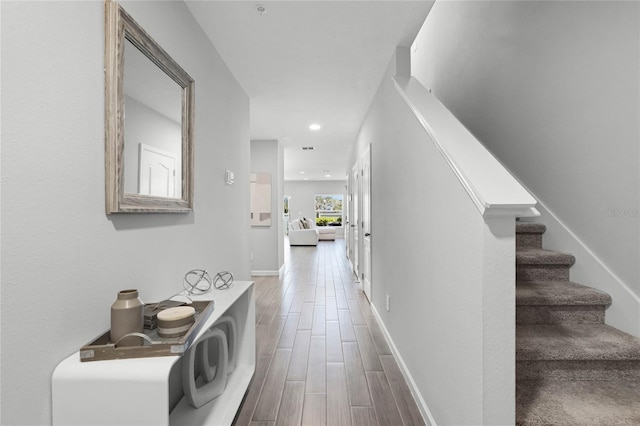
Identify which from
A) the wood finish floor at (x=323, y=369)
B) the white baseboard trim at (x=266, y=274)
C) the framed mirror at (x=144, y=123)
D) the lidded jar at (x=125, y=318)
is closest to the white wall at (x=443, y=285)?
the wood finish floor at (x=323, y=369)

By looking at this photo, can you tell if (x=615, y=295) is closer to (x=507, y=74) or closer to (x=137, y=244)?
(x=507, y=74)

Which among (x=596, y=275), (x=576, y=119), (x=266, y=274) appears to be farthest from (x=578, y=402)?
(x=266, y=274)

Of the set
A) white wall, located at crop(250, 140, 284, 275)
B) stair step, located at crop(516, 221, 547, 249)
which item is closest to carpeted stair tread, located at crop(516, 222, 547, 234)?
stair step, located at crop(516, 221, 547, 249)

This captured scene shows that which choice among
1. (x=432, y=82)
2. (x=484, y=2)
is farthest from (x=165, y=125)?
(x=432, y=82)

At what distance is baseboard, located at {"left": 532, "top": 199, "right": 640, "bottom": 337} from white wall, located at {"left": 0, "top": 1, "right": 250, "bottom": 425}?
244 cm

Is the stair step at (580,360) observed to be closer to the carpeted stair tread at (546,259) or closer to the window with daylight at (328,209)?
the carpeted stair tread at (546,259)

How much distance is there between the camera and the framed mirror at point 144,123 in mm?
1132

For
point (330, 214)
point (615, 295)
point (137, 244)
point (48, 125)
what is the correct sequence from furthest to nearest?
point (330, 214)
point (615, 295)
point (137, 244)
point (48, 125)

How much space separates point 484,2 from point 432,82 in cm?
124

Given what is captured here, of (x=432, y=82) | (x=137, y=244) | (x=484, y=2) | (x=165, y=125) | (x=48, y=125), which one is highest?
(x=484, y=2)

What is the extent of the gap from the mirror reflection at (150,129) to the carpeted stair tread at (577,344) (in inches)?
75.3

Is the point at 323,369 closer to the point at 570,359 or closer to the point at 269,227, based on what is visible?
the point at 570,359

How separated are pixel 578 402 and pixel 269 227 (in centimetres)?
475

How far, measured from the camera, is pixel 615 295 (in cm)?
168
